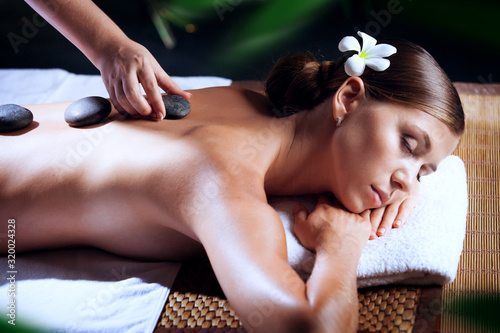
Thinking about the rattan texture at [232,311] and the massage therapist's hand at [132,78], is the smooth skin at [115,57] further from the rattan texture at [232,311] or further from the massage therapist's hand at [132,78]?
the rattan texture at [232,311]

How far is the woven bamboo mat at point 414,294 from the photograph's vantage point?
0.91 metres

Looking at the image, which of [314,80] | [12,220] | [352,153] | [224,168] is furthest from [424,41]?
[12,220]

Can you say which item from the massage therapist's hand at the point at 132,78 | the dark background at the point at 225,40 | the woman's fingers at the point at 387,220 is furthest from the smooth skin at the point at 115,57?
the dark background at the point at 225,40

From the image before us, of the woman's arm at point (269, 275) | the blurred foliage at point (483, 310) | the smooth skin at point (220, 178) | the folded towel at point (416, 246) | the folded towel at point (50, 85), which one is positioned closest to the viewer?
the blurred foliage at point (483, 310)

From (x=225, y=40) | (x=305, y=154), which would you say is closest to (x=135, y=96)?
(x=305, y=154)

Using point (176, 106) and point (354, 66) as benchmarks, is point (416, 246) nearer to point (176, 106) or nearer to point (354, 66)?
point (354, 66)

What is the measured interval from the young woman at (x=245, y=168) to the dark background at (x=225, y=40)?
2.65 ft

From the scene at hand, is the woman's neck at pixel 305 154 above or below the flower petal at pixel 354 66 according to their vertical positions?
below

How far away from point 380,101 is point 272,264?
45 cm

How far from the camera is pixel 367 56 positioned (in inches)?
42.4

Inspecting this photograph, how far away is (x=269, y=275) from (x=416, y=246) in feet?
1.27

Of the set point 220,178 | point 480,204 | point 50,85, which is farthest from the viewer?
point 50,85

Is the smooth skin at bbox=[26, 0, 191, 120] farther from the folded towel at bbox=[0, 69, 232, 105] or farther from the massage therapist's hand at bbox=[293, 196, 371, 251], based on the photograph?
the folded towel at bbox=[0, 69, 232, 105]

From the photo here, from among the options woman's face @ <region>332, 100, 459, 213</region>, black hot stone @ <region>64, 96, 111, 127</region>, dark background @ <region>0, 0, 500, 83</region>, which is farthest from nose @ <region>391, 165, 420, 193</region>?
dark background @ <region>0, 0, 500, 83</region>
